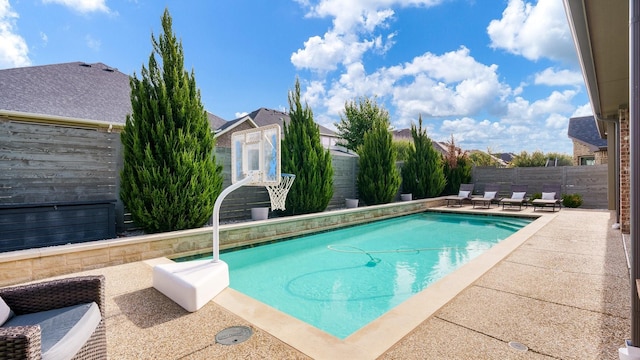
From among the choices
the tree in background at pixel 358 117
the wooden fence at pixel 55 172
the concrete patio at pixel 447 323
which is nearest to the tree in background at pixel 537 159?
the tree in background at pixel 358 117

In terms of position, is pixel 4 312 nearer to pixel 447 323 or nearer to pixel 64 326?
pixel 64 326

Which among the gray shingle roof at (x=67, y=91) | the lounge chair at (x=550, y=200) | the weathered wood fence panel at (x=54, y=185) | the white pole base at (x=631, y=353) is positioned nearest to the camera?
the white pole base at (x=631, y=353)

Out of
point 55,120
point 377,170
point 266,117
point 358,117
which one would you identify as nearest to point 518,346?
point 377,170

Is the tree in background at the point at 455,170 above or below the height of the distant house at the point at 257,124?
below

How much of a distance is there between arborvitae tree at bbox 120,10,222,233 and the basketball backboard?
2.04 meters

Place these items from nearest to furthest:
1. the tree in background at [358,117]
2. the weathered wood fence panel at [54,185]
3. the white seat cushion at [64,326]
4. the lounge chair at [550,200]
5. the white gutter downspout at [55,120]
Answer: the white seat cushion at [64,326] < the weathered wood fence panel at [54,185] < the white gutter downspout at [55,120] < the lounge chair at [550,200] < the tree in background at [358,117]

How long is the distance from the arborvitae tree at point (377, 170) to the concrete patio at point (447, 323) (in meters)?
7.32

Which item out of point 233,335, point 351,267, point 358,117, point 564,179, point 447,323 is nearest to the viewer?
point 233,335

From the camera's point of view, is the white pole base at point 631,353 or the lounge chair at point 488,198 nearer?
the white pole base at point 631,353

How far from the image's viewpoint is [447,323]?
2760 mm

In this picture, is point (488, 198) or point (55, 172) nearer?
point (55, 172)

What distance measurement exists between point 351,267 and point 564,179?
12264 millimetres

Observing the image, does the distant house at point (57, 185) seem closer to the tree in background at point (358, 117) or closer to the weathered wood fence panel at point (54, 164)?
the weathered wood fence panel at point (54, 164)

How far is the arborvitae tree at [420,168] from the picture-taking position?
1393 cm
